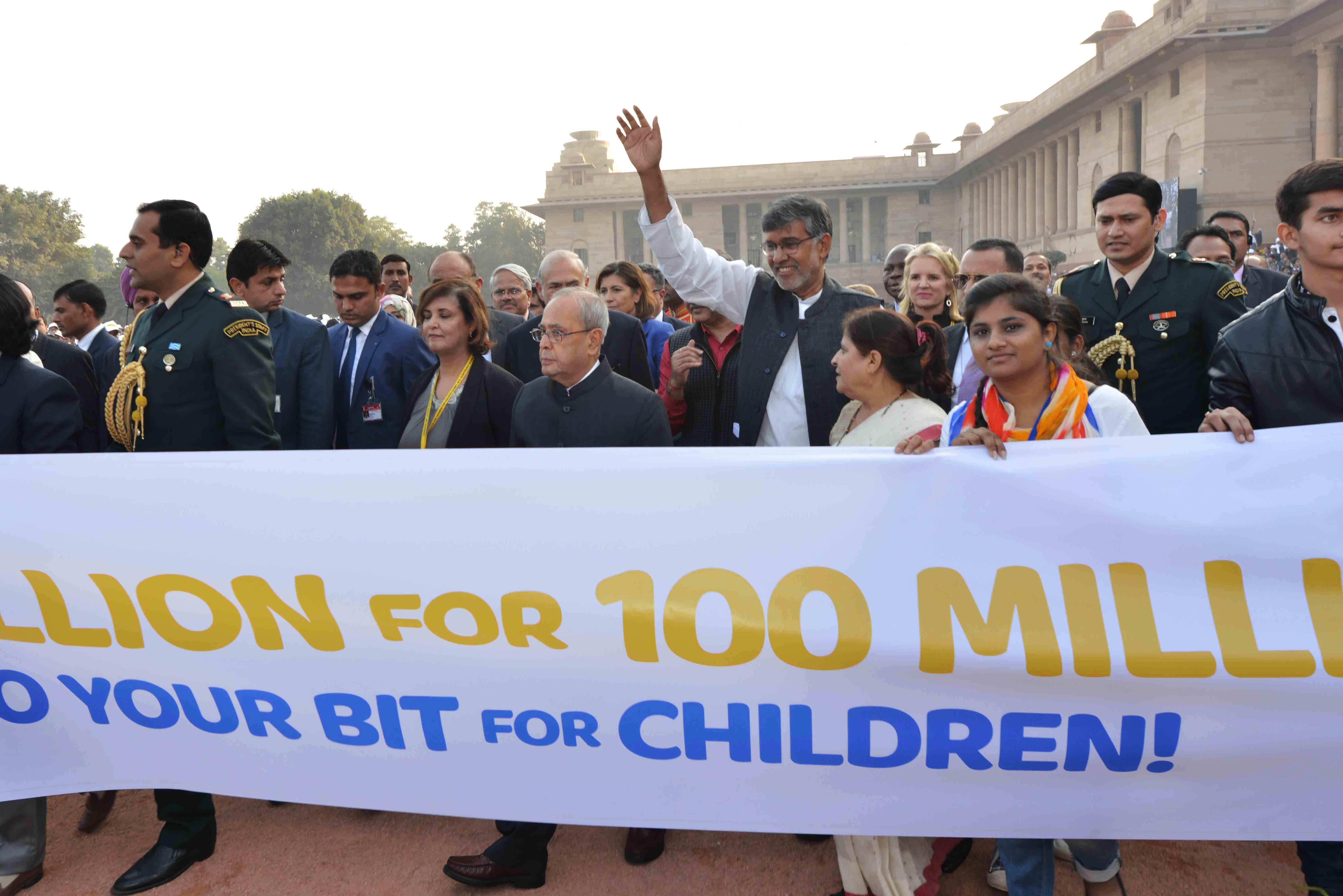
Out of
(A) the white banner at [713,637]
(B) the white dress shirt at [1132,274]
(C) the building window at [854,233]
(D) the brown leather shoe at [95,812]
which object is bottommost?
(D) the brown leather shoe at [95,812]

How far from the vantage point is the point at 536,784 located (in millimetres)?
2586

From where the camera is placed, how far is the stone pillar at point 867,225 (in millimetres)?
69312

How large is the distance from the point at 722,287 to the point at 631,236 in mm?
69763

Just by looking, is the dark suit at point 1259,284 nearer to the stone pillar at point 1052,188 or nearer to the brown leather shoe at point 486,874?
the brown leather shoe at point 486,874

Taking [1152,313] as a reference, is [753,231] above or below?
above

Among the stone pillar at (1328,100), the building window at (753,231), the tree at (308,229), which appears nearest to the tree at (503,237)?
the tree at (308,229)

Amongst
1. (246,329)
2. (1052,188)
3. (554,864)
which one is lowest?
(554,864)

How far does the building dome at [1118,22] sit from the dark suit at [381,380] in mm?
41215

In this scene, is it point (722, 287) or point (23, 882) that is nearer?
point (23, 882)

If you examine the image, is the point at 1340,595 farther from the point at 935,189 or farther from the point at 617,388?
the point at 935,189

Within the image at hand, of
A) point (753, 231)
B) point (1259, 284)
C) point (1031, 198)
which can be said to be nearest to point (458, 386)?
point (1259, 284)

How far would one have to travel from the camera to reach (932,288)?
4.64 m

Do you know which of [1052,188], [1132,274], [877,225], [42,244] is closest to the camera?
A: [1132,274]

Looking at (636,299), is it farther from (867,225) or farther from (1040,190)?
(867,225)
